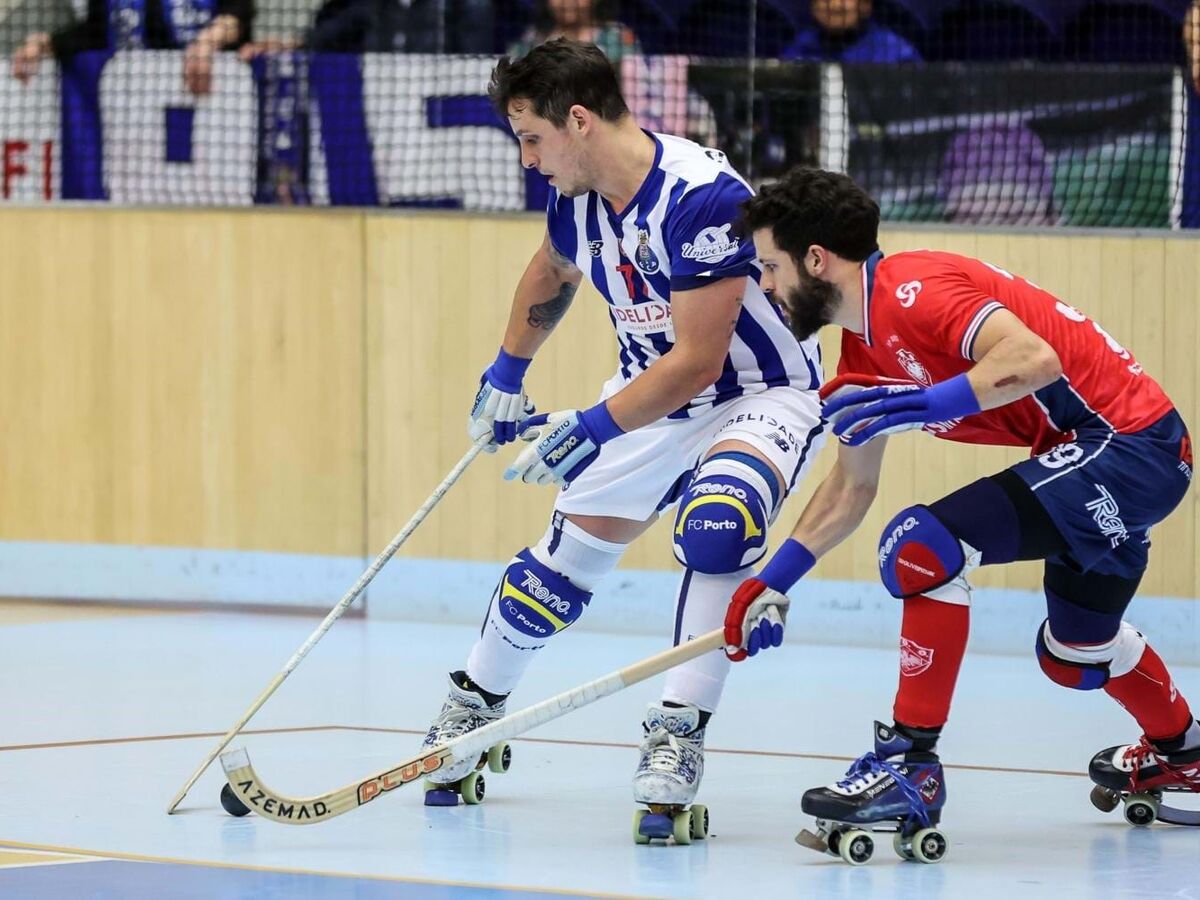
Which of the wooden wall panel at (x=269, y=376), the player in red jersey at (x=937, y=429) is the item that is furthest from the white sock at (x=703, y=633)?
the wooden wall panel at (x=269, y=376)

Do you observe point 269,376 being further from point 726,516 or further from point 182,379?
point 726,516

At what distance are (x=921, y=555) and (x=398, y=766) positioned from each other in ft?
4.04

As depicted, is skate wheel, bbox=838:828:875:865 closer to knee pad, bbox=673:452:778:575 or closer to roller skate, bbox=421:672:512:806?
knee pad, bbox=673:452:778:575

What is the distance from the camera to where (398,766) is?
4.59 m

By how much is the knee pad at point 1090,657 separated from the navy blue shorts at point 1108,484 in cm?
27

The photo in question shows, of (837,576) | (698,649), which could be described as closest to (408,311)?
(837,576)

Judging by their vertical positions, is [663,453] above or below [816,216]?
below

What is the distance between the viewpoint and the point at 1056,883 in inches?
165

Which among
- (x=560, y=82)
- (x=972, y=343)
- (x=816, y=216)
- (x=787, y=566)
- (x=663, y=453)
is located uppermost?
(x=560, y=82)

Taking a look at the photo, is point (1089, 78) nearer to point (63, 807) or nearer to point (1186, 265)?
point (1186, 265)

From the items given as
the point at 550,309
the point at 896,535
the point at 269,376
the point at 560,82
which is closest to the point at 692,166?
the point at 560,82

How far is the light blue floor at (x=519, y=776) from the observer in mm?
4191

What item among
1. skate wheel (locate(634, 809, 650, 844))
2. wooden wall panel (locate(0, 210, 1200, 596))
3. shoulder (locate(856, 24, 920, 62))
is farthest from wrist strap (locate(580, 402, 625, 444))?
shoulder (locate(856, 24, 920, 62))

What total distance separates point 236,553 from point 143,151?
1.85m
